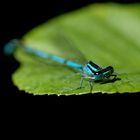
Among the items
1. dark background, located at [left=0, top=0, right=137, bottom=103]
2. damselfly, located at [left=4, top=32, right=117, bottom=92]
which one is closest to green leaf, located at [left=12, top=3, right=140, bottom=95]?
damselfly, located at [left=4, top=32, right=117, bottom=92]

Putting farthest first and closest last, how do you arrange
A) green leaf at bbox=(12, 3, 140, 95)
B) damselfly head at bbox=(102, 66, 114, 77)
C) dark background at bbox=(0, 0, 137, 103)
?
dark background at bbox=(0, 0, 137, 103), damselfly head at bbox=(102, 66, 114, 77), green leaf at bbox=(12, 3, 140, 95)

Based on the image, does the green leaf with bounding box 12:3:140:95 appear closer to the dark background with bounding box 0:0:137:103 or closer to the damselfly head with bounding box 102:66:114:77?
the damselfly head with bounding box 102:66:114:77

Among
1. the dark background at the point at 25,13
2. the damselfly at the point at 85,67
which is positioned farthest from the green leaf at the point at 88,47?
the dark background at the point at 25,13

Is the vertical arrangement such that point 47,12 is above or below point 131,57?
below

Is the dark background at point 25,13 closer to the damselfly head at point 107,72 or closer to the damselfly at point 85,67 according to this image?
the damselfly at point 85,67

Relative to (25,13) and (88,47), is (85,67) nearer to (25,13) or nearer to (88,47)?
(88,47)

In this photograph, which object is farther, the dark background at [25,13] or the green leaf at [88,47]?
the dark background at [25,13]

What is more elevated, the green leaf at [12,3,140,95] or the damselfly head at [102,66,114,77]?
the damselfly head at [102,66,114,77]

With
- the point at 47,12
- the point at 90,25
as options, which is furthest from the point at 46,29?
the point at 47,12

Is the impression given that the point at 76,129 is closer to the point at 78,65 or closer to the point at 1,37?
the point at 78,65
